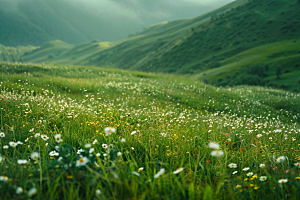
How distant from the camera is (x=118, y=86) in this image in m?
15.3

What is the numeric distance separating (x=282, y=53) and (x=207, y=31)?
4370 cm

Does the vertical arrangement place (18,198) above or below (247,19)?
below

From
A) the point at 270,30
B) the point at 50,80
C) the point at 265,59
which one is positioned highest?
the point at 270,30

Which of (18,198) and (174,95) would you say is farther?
(174,95)

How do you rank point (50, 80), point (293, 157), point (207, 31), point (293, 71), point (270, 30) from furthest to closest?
point (207, 31)
point (270, 30)
point (293, 71)
point (50, 80)
point (293, 157)

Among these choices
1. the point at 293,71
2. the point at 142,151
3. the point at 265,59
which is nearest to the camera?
the point at 142,151

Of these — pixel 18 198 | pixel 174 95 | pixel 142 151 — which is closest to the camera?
pixel 18 198

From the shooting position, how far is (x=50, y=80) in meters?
13.3

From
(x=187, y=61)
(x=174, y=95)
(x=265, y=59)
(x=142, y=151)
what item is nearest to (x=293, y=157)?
(x=142, y=151)

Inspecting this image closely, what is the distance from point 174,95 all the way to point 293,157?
36.0 ft

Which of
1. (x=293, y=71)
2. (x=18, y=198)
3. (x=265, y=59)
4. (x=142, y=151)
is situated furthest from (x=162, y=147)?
(x=265, y=59)

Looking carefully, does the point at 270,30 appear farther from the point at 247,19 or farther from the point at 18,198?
the point at 18,198

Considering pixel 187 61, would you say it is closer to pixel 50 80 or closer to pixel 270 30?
pixel 270 30

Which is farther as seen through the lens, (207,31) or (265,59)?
(207,31)
